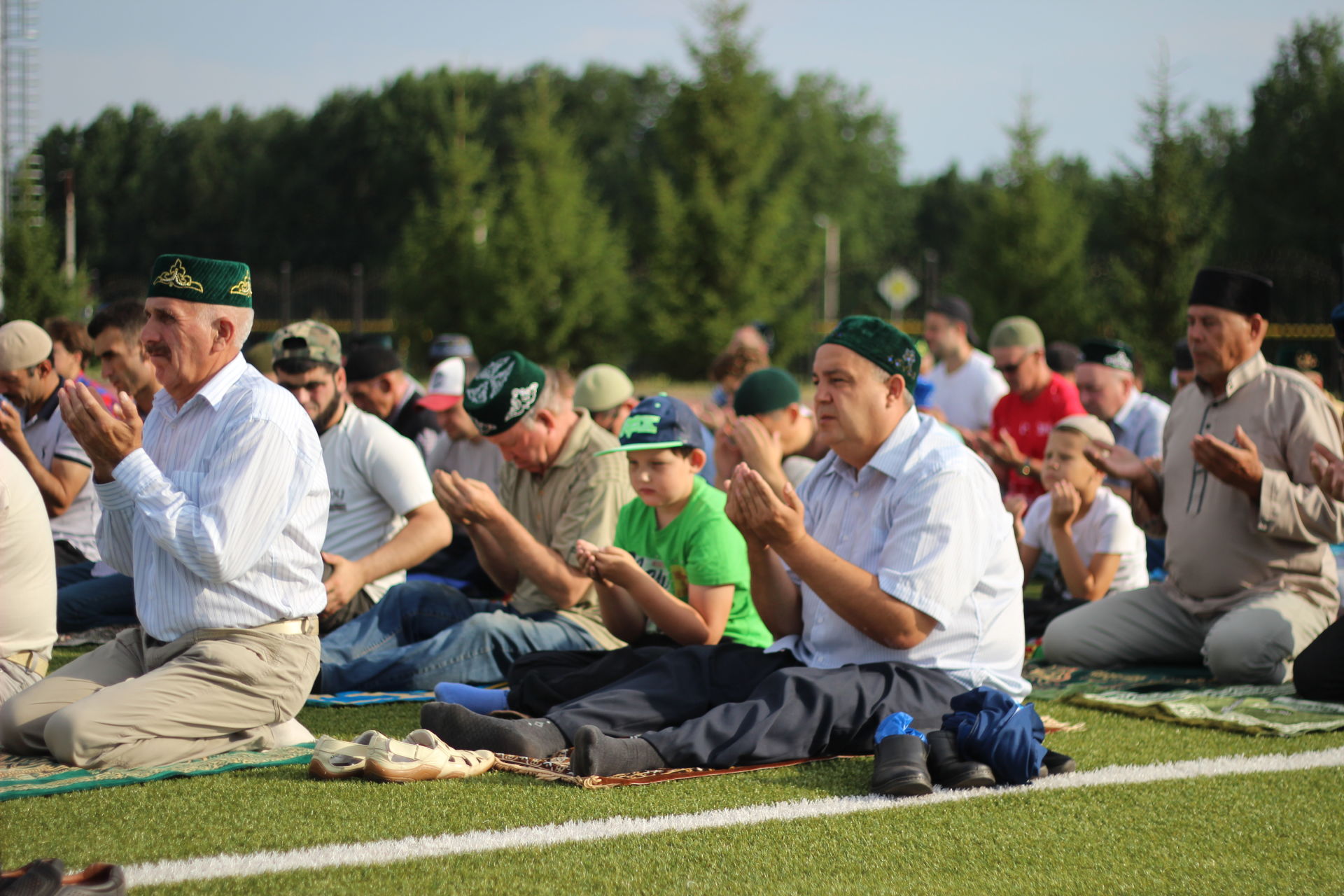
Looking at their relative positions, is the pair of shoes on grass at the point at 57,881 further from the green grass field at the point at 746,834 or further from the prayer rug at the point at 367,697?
the prayer rug at the point at 367,697

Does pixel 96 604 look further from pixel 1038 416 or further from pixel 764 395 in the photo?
pixel 1038 416

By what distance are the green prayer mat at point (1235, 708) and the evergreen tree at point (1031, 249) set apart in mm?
16999

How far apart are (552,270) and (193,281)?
A: 77.5 feet

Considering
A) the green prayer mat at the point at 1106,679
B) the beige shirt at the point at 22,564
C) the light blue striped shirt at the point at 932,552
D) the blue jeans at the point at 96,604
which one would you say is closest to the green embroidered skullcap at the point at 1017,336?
the green prayer mat at the point at 1106,679

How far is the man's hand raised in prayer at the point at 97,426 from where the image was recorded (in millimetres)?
3798

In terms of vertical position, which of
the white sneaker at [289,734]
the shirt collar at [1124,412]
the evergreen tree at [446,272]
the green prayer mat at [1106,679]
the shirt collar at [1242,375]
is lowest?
the green prayer mat at [1106,679]

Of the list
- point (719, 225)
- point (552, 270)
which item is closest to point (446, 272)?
point (552, 270)

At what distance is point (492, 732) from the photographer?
4141 millimetres

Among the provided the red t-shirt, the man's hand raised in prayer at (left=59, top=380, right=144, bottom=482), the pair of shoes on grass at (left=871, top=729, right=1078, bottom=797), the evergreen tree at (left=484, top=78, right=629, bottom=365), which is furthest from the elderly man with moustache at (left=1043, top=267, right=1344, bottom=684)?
the evergreen tree at (left=484, top=78, right=629, bottom=365)

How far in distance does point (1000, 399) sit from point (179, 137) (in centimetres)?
6407

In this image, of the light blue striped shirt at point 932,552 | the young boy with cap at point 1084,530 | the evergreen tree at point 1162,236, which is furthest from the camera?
the evergreen tree at point 1162,236

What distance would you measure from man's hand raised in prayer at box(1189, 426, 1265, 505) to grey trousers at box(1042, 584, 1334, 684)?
57 centimetres

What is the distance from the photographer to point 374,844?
326 cm

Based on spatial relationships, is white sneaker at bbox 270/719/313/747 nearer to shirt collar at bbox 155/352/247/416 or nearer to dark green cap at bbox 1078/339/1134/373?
shirt collar at bbox 155/352/247/416
